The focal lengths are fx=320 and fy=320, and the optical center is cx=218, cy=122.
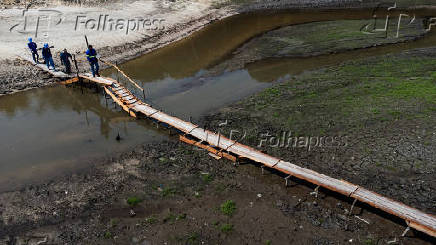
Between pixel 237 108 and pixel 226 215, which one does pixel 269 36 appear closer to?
pixel 237 108

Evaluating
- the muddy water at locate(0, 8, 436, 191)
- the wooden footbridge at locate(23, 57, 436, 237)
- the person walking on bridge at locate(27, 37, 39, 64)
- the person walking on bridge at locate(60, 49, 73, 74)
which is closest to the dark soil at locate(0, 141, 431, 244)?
the wooden footbridge at locate(23, 57, 436, 237)

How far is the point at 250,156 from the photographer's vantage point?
46.6ft

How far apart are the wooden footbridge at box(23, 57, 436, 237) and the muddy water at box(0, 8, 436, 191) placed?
84 cm

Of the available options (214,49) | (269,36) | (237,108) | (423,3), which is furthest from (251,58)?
(423,3)

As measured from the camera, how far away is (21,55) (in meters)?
25.0

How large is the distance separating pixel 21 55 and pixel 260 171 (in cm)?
2157

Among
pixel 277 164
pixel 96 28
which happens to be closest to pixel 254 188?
pixel 277 164

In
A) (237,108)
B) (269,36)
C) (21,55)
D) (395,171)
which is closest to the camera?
(395,171)

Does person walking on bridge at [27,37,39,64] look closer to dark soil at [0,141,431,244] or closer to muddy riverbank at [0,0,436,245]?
muddy riverbank at [0,0,436,245]

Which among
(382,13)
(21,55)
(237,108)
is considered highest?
(382,13)

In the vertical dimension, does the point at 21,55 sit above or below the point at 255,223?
above

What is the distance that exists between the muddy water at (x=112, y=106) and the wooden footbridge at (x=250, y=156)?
84cm

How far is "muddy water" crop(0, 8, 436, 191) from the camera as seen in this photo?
Answer: 15.6m

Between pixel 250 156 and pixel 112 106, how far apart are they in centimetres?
1040
